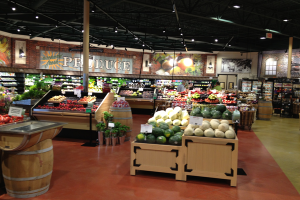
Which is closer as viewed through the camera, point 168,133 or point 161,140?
point 161,140

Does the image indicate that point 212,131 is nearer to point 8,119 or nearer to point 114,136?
point 114,136

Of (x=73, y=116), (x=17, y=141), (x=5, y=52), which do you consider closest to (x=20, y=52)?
(x=5, y=52)

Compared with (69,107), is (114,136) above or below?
below

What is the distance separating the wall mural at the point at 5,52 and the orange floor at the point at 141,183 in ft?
38.9

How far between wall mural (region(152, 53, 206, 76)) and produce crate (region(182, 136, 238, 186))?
16.5m

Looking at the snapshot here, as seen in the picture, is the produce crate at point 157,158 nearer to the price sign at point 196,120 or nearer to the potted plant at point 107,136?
the price sign at point 196,120

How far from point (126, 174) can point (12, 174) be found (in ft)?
5.47

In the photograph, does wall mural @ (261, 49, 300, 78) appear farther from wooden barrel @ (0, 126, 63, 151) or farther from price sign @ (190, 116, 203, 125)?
wooden barrel @ (0, 126, 63, 151)

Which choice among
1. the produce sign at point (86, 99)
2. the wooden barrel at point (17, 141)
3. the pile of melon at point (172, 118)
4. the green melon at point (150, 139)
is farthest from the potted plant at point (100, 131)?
the wooden barrel at point (17, 141)

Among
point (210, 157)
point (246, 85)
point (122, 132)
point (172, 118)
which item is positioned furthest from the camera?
point (246, 85)

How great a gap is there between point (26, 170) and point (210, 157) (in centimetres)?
255

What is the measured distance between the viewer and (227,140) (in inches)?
143

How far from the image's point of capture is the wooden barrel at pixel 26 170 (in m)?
2.94

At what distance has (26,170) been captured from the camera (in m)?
A: 2.96
